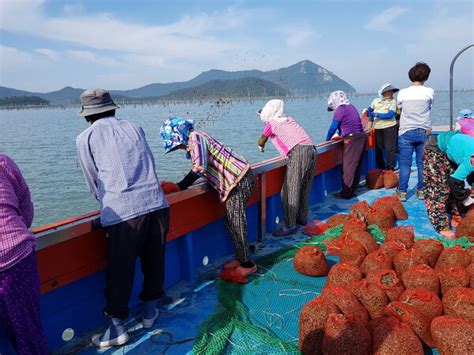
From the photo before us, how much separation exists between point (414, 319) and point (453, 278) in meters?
0.57

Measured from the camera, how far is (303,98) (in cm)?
17138

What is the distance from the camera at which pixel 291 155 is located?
3965 millimetres

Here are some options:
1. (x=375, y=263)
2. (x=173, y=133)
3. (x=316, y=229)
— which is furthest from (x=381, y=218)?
(x=173, y=133)

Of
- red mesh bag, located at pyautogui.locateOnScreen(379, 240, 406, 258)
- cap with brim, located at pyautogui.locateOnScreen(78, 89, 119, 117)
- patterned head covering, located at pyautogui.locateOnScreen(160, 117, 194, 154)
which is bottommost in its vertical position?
red mesh bag, located at pyautogui.locateOnScreen(379, 240, 406, 258)

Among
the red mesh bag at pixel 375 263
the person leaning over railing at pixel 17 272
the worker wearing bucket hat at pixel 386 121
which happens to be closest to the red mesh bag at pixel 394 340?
the red mesh bag at pixel 375 263

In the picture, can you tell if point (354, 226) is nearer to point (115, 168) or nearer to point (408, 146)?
point (408, 146)

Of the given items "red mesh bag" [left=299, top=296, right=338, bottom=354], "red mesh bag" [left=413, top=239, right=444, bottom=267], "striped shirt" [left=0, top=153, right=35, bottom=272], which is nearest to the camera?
"striped shirt" [left=0, top=153, right=35, bottom=272]

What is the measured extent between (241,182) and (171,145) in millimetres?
666

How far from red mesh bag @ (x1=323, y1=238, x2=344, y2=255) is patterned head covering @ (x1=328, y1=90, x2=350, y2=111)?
88.6 inches

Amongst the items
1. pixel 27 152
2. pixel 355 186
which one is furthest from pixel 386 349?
pixel 27 152

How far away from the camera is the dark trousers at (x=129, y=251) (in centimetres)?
225

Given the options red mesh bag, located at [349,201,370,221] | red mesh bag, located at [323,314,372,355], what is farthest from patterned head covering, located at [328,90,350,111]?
red mesh bag, located at [323,314,372,355]

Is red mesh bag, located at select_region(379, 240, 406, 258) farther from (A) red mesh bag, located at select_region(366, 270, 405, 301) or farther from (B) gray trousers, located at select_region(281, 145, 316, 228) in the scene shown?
(B) gray trousers, located at select_region(281, 145, 316, 228)

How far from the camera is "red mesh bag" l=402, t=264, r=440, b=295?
7.98 feet
